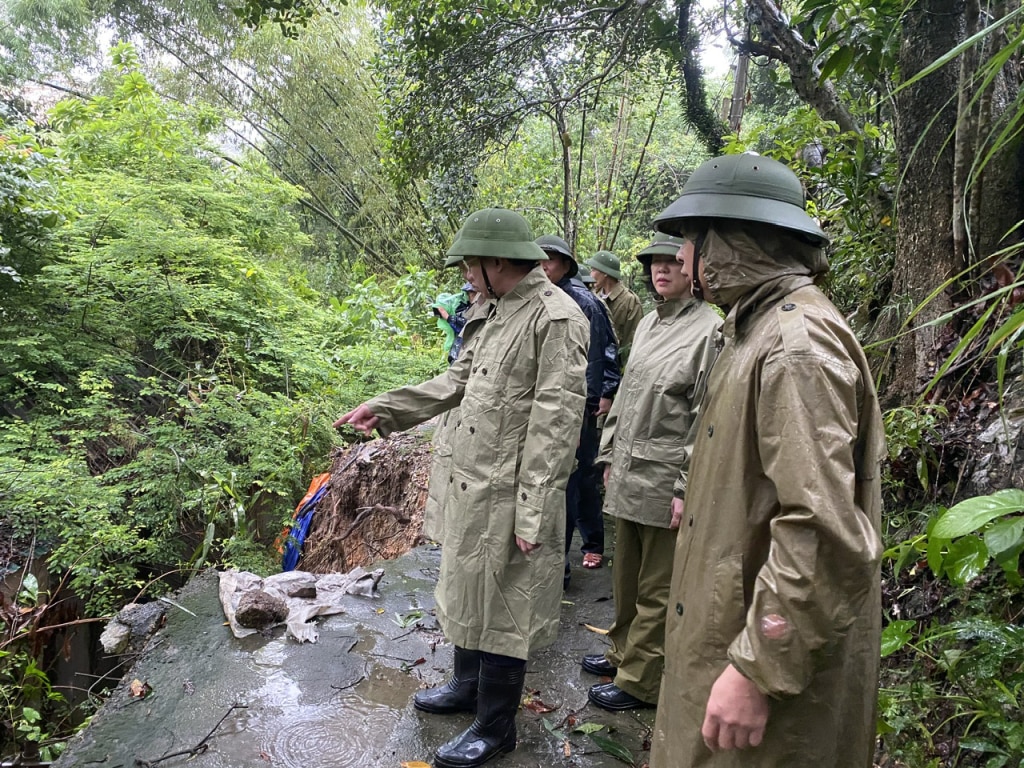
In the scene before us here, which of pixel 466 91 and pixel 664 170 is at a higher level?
pixel 664 170

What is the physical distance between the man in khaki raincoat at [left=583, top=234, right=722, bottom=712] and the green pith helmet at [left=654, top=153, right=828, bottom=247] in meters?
1.09

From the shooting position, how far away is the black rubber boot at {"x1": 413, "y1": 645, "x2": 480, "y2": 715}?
2.60 metres

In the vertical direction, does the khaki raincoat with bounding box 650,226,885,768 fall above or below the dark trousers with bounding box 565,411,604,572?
above

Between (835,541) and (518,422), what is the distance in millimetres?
1238

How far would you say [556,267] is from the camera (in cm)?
371

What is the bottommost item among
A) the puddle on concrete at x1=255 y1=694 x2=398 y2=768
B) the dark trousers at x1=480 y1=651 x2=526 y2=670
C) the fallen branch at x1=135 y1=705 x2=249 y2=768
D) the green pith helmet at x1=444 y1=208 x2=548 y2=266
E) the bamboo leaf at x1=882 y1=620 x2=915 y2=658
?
the puddle on concrete at x1=255 y1=694 x2=398 y2=768

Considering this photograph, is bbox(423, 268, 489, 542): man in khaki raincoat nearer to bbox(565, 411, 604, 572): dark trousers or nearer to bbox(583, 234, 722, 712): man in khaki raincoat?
bbox(583, 234, 722, 712): man in khaki raincoat

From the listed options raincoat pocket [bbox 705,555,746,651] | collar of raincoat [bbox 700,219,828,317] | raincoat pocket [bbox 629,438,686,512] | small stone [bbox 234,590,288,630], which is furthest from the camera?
small stone [bbox 234,590,288,630]

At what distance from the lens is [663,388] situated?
2.66m

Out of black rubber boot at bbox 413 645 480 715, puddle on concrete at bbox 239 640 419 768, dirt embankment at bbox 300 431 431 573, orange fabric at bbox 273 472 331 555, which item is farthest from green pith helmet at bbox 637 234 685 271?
orange fabric at bbox 273 472 331 555

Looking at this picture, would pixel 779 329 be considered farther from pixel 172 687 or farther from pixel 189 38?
pixel 189 38

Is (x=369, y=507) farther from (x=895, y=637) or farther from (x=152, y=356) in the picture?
(x=895, y=637)

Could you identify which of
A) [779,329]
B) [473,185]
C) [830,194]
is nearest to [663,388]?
[779,329]

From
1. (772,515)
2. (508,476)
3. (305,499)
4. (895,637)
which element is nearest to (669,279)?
(508,476)
